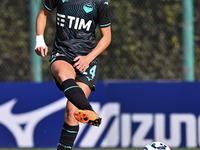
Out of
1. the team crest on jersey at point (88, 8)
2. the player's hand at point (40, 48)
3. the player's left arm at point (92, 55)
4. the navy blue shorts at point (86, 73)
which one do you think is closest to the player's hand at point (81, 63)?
the player's left arm at point (92, 55)

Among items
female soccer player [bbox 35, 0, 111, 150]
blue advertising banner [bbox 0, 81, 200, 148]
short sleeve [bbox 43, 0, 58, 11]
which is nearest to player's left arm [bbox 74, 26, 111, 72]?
female soccer player [bbox 35, 0, 111, 150]

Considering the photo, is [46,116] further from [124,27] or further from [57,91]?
[124,27]

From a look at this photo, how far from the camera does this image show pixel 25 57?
7895 mm

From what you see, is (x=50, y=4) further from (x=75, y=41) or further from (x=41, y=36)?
(x=75, y=41)

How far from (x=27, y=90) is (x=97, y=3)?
2479mm

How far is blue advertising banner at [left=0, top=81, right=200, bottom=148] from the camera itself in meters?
7.12

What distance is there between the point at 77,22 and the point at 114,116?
92.4 inches

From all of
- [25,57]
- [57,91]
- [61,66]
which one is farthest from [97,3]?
[25,57]

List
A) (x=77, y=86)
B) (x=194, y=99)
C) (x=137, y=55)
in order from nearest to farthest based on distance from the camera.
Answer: (x=77, y=86) < (x=194, y=99) < (x=137, y=55)

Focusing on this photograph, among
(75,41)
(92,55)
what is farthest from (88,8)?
(92,55)

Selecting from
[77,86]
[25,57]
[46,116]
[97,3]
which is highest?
[97,3]

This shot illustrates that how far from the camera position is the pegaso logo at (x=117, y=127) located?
711 centimetres

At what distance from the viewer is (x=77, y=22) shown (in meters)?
5.14

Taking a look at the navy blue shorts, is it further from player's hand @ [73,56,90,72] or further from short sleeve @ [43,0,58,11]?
short sleeve @ [43,0,58,11]
